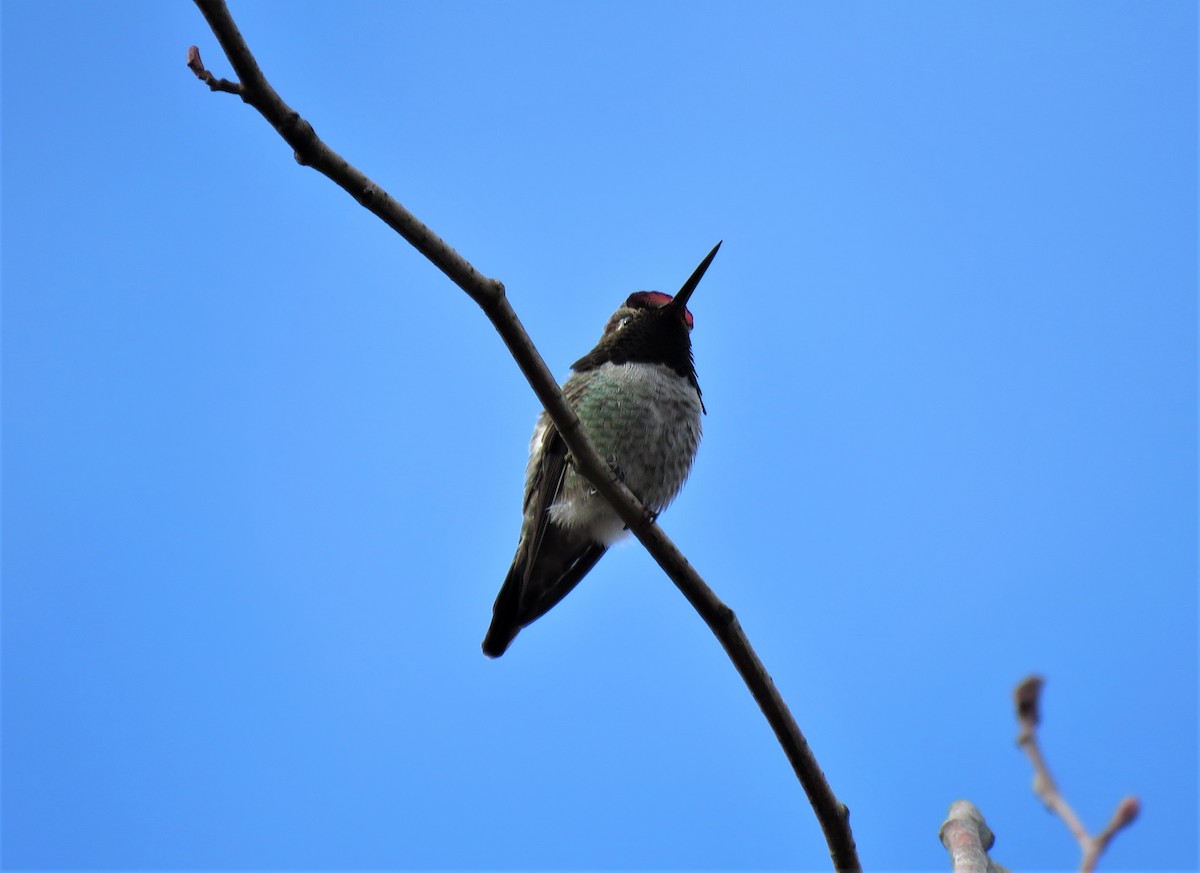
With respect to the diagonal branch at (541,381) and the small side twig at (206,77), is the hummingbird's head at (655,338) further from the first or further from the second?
the small side twig at (206,77)

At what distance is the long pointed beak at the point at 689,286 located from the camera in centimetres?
621

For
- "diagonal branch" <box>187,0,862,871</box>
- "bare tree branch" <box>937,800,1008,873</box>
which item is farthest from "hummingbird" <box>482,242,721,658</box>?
"bare tree branch" <box>937,800,1008,873</box>

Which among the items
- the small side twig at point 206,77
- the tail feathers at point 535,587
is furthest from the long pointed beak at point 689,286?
the small side twig at point 206,77

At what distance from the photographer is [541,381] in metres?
3.96

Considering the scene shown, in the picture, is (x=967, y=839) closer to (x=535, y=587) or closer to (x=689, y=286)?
(x=535, y=587)

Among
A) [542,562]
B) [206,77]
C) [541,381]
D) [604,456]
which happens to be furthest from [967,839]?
[542,562]

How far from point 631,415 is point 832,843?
10.0 feet

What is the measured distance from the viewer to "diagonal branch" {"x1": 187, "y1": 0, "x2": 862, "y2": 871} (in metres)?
3.16

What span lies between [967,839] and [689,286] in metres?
3.96

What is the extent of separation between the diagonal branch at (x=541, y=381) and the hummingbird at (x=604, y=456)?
5.89 ft

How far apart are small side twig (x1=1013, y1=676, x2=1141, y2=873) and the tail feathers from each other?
191 inches

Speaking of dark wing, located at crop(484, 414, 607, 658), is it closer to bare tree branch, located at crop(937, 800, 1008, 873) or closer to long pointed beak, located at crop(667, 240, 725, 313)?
long pointed beak, located at crop(667, 240, 725, 313)

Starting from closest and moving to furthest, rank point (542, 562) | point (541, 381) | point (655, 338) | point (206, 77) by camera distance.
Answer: point (206, 77), point (541, 381), point (542, 562), point (655, 338)

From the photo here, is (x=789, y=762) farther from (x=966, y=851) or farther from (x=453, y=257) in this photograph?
(x=453, y=257)
